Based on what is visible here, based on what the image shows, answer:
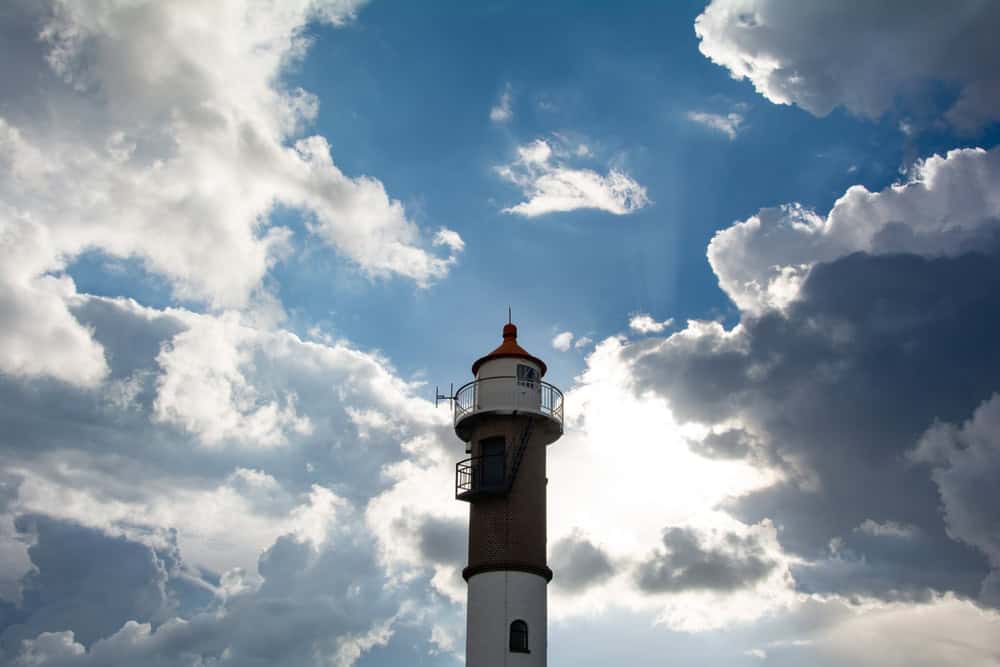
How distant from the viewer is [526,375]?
48.9 meters

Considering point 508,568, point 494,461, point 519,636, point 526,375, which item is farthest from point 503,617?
point 526,375

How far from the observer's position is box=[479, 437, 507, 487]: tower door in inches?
1841

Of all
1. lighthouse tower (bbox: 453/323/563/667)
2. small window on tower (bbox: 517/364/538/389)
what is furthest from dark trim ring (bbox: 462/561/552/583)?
small window on tower (bbox: 517/364/538/389)

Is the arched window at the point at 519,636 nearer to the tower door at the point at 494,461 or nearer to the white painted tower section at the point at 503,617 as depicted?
the white painted tower section at the point at 503,617

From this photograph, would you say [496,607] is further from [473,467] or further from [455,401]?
[455,401]

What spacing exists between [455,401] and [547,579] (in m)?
9.38

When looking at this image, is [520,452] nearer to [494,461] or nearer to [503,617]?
[494,461]

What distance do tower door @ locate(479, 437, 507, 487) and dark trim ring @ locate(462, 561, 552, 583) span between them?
3.64 m

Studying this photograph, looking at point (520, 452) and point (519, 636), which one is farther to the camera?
point (520, 452)

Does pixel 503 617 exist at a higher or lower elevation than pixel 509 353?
lower

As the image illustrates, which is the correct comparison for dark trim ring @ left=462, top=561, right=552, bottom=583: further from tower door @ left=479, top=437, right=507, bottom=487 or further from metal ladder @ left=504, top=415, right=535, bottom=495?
tower door @ left=479, top=437, right=507, bottom=487

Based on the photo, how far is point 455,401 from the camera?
162ft

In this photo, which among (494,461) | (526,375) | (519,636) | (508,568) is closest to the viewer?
(519,636)

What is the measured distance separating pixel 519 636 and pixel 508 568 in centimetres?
279
